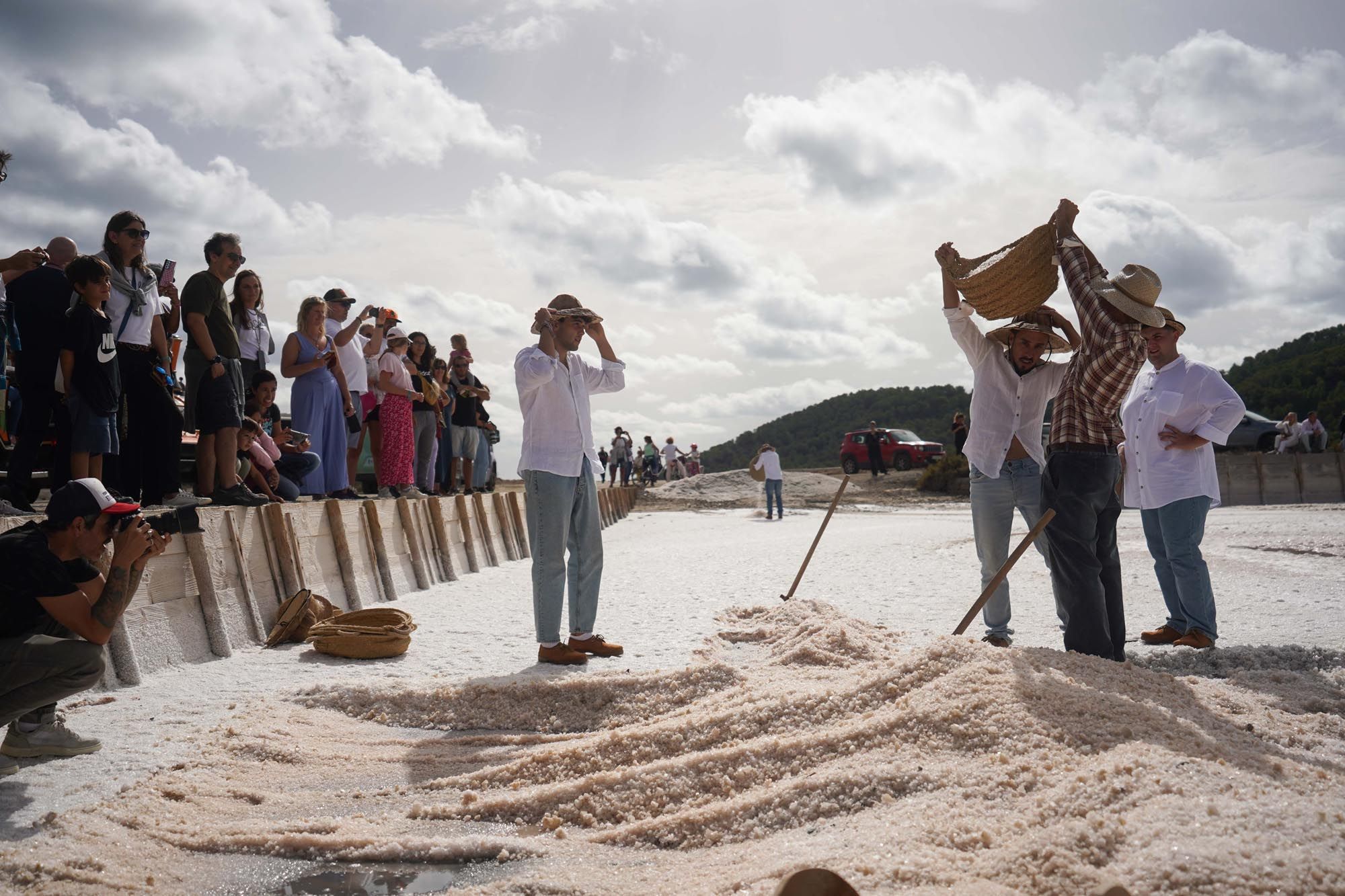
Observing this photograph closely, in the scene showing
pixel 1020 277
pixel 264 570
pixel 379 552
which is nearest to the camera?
pixel 1020 277

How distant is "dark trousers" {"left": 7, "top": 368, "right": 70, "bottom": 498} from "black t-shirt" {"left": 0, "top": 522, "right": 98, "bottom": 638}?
2.26m

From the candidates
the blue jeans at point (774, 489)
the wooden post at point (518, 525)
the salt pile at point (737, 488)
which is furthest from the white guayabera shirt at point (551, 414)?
the salt pile at point (737, 488)

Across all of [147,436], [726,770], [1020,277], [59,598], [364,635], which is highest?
[1020,277]

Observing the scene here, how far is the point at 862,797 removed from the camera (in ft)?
9.96

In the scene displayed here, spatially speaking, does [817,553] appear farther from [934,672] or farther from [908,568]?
[934,672]

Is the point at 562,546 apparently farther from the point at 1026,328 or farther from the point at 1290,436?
the point at 1290,436

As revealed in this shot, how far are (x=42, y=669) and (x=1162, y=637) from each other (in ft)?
18.4

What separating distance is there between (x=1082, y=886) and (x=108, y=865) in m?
2.56

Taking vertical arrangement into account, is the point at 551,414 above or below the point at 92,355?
below

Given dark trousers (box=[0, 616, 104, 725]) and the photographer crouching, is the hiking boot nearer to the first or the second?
the photographer crouching

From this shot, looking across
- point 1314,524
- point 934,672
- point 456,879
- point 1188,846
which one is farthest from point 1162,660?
point 1314,524

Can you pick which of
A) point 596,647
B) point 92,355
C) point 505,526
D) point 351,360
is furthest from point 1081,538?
point 505,526

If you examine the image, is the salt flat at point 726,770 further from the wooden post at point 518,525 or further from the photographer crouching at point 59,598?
the wooden post at point 518,525

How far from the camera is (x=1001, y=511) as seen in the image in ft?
16.7
